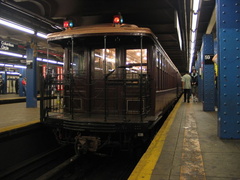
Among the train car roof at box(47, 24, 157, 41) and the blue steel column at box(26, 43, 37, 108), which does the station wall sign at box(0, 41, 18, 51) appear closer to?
the blue steel column at box(26, 43, 37, 108)

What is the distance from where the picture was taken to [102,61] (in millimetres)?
6492

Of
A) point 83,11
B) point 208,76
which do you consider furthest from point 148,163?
point 208,76

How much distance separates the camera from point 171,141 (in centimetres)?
497

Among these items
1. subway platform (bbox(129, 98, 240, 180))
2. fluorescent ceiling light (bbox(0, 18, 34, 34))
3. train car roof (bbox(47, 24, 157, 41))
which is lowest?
subway platform (bbox(129, 98, 240, 180))

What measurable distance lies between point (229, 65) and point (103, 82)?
312cm

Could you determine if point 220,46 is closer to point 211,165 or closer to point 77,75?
point 211,165

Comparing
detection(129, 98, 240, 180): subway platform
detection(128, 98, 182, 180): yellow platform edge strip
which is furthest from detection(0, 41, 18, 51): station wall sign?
detection(128, 98, 182, 180): yellow platform edge strip

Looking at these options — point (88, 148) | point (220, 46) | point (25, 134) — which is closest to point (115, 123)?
point (88, 148)

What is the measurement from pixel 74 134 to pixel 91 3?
4.63 metres

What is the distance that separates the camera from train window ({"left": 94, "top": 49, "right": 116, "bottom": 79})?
638 cm

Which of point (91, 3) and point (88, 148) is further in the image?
point (91, 3)

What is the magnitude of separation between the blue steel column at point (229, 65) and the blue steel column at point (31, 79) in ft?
30.8

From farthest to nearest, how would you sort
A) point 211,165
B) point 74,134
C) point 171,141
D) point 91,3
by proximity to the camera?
point 91,3 < point 74,134 < point 171,141 < point 211,165

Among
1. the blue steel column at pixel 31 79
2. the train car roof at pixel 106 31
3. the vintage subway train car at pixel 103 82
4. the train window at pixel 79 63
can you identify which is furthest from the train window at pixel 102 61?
the blue steel column at pixel 31 79
